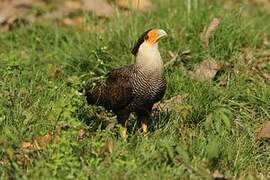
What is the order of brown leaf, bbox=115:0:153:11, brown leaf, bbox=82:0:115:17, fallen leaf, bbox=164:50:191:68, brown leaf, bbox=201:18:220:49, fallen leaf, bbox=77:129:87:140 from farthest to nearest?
1. brown leaf, bbox=115:0:153:11
2. brown leaf, bbox=82:0:115:17
3. brown leaf, bbox=201:18:220:49
4. fallen leaf, bbox=164:50:191:68
5. fallen leaf, bbox=77:129:87:140

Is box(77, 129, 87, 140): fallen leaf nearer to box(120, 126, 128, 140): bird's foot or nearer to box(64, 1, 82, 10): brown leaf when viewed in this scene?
box(120, 126, 128, 140): bird's foot

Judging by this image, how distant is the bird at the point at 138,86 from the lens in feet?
17.4

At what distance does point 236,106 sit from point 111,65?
51.6 inches

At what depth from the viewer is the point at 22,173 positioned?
454cm

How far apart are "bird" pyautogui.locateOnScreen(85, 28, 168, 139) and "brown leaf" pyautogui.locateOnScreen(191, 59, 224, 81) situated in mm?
1022

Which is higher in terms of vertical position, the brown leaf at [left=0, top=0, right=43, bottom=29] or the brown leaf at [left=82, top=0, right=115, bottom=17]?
the brown leaf at [left=82, top=0, right=115, bottom=17]

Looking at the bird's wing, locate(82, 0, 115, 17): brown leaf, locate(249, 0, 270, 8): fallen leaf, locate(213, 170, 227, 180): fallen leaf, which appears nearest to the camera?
locate(213, 170, 227, 180): fallen leaf

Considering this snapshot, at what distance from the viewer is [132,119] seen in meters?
5.93

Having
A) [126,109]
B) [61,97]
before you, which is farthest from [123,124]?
[61,97]

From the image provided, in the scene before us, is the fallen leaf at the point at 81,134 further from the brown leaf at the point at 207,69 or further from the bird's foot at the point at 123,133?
the brown leaf at the point at 207,69

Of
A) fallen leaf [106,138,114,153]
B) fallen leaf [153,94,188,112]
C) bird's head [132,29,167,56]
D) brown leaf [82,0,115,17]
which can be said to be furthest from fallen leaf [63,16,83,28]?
fallen leaf [106,138,114,153]

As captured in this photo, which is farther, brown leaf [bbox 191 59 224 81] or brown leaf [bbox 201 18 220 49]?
brown leaf [bbox 201 18 220 49]

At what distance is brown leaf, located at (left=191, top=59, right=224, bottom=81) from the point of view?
645 cm

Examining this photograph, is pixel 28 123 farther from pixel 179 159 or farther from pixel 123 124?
pixel 179 159
